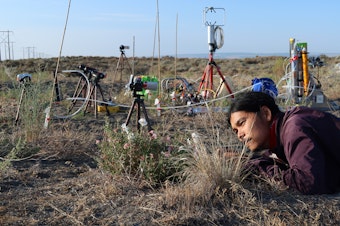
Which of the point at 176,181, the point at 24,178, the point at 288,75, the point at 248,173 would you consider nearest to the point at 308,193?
the point at 248,173

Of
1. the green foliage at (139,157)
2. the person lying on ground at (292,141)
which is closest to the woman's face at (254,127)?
the person lying on ground at (292,141)

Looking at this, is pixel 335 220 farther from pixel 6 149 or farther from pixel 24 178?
pixel 6 149

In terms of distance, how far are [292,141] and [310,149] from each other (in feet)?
0.38

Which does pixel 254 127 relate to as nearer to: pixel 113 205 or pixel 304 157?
pixel 304 157

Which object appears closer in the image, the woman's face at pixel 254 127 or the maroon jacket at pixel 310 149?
the maroon jacket at pixel 310 149

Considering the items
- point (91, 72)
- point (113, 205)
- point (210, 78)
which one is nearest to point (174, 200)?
point (113, 205)

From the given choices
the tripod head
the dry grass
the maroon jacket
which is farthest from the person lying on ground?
the tripod head

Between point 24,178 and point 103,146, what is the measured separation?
775 mm

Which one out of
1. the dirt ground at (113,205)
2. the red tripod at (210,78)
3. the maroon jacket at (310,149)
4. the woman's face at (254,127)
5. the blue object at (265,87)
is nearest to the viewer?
the dirt ground at (113,205)

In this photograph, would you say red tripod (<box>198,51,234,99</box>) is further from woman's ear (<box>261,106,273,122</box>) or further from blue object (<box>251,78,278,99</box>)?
woman's ear (<box>261,106,273,122</box>)

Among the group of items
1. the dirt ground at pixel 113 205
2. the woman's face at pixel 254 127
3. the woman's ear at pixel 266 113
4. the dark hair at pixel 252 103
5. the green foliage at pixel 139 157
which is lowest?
the dirt ground at pixel 113 205

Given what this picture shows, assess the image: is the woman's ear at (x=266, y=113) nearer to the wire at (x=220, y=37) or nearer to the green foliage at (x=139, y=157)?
the green foliage at (x=139, y=157)

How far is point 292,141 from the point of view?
2.87 metres

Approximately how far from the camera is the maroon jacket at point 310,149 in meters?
2.83
